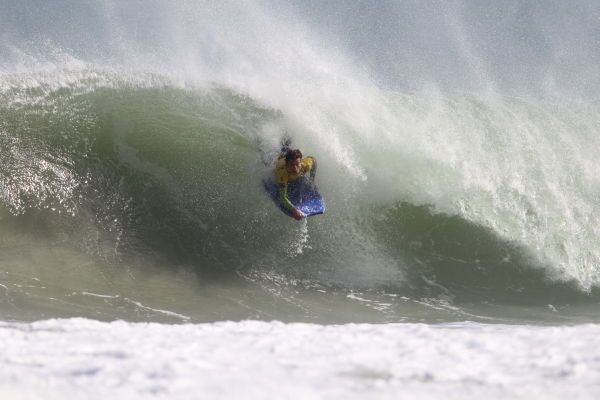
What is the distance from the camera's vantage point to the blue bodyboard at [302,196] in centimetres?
901

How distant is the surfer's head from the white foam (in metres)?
3.29

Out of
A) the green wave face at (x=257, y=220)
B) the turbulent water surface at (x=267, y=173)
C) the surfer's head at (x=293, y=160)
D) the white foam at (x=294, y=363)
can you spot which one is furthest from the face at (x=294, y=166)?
the white foam at (x=294, y=363)

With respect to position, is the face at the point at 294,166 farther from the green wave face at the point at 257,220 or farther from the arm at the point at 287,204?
the green wave face at the point at 257,220

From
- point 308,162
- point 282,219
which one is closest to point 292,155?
point 308,162

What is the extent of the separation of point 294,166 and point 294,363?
4.32 m

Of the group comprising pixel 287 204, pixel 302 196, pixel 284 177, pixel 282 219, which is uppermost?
pixel 284 177

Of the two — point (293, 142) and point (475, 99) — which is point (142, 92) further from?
point (475, 99)

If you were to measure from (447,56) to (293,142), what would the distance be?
6.24 meters

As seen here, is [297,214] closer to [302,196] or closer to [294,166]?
[302,196]

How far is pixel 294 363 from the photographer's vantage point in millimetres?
4711

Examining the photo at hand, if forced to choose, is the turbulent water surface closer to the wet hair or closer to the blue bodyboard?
the blue bodyboard

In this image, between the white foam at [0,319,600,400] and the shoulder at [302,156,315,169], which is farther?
the shoulder at [302,156,315,169]

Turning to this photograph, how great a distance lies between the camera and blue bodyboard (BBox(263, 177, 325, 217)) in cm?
901

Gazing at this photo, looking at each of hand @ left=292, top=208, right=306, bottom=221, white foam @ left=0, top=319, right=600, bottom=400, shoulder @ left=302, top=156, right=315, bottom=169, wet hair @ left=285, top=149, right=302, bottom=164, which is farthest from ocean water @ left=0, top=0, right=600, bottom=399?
wet hair @ left=285, top=149, right=302, bottom=164
